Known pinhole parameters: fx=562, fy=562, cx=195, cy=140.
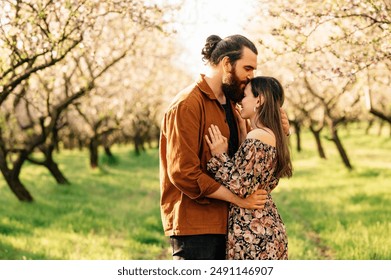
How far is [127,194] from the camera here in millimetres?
16859

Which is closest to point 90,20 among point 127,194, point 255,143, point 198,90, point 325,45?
point 325,45

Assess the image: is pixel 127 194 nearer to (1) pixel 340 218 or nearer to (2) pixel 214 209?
(1) pixel 340 218

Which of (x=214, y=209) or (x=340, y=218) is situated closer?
(x=214, y=209)

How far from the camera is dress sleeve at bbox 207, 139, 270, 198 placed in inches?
167

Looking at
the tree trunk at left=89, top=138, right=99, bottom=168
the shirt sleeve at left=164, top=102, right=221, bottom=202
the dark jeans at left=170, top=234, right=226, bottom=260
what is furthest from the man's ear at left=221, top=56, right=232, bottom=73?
the tree trunk at left=89, top=138, right=99, bottom=168

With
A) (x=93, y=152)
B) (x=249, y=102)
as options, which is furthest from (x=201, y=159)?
(x=93, y=152)

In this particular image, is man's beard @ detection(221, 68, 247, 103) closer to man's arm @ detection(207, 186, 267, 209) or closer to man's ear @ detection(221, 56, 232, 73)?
man's ear @ detection(221, 56, 232, 73)

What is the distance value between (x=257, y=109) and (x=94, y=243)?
6.07m

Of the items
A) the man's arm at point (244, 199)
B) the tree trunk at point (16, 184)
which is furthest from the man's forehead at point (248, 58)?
the tree trunk at point (16, 184)

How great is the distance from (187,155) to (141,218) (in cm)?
861

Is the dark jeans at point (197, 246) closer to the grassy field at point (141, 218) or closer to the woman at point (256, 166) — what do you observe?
the woman at point (256, 166)

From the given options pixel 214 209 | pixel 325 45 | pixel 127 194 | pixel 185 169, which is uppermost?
pixel 325 45

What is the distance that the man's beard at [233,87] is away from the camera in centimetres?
447
